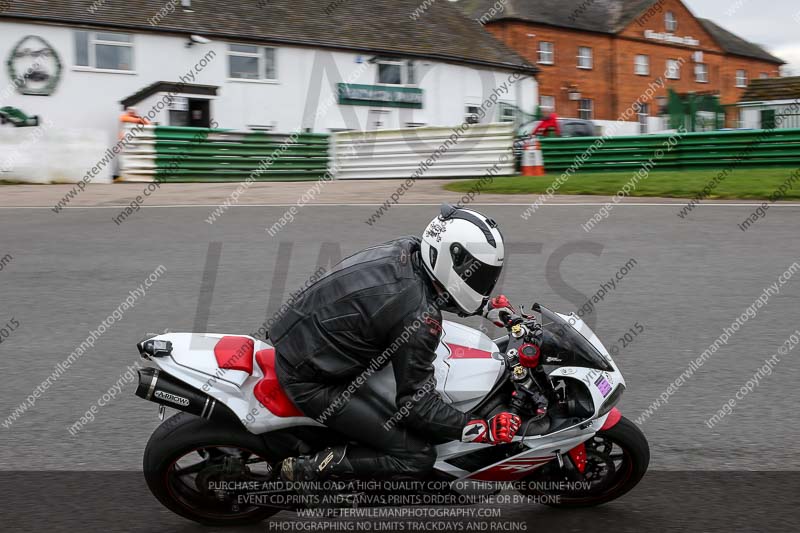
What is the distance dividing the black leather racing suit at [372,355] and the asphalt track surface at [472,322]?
720 mm

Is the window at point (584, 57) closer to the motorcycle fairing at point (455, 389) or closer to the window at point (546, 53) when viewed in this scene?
the window at point (546, 53)

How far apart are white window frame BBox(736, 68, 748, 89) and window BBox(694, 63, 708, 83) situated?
5979 mm

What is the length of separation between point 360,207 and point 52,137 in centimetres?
950

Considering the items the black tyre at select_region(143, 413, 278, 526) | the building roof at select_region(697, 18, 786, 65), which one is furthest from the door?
the building roof at select_region(697, 18, 786, 65)

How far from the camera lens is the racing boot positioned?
391cm

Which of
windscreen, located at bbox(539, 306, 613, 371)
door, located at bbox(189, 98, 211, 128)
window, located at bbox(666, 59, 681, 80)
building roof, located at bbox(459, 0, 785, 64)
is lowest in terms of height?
windscreen, located at bbox(539, 306, 613, 371)

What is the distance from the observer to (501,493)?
4449mm

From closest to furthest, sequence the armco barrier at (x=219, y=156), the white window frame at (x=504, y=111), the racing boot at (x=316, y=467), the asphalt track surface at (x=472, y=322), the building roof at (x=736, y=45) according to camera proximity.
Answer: the racing boot at (x=316, y=467) → the asphalt track surface at (x=472, y=322) → the armco barrier at (x=219, y=156) → the white window frame at (x=504, y=111) → the building roof at (x=736, y=45)

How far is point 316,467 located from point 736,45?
6934cm

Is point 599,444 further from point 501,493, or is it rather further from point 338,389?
point 338,389

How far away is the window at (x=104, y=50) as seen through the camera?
2833 cm

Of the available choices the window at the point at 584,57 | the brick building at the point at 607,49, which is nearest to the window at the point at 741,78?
the brick building at the point at 607,49

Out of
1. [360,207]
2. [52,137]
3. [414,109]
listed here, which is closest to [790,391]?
[360,207]

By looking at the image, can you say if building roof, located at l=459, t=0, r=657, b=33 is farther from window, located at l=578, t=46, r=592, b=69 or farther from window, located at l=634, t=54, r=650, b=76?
window, located at l=634, t=54, r=650, b=76
